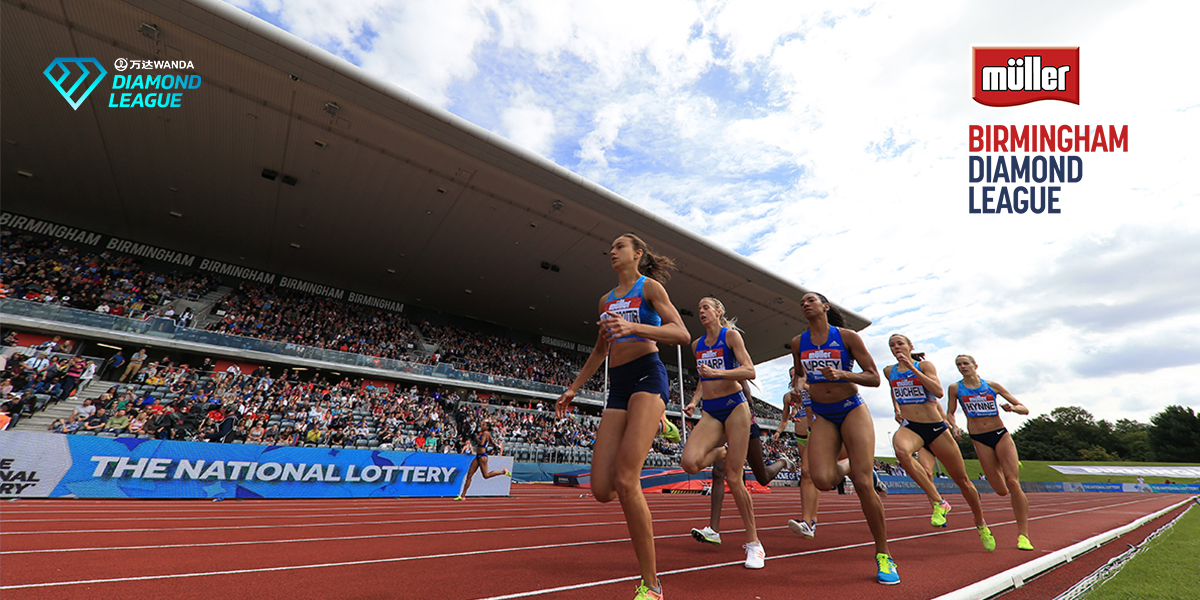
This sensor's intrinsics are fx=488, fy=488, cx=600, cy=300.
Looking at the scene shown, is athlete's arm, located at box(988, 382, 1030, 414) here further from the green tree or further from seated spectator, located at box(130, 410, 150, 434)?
the green tree

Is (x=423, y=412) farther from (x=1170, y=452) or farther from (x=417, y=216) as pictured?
(x=1170, y=452)

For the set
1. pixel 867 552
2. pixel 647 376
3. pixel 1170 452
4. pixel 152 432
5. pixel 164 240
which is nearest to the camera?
pixel 647 376

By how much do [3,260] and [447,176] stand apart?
17.1 meters

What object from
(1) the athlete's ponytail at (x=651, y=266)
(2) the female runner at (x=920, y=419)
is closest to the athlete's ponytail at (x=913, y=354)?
(2) the female runner at (x=920, y=419)

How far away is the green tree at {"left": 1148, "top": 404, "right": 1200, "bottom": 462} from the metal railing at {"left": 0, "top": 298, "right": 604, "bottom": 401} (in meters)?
58.6

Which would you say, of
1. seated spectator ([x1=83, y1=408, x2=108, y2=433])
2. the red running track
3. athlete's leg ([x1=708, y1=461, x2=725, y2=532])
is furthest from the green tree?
seated spectator ([x1=83, y1=408, x2=108, y2=433])

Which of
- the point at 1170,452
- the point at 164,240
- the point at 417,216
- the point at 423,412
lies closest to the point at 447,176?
the point at 417,216

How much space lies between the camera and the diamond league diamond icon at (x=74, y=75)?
43.0ft

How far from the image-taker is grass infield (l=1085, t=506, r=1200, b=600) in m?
3.17

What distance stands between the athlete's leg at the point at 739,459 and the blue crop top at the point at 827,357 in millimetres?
708

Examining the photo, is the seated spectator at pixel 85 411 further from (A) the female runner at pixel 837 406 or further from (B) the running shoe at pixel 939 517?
(B) the running shoe at pixel 939 517

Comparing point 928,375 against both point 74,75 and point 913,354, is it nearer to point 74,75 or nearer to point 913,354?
point 913,354

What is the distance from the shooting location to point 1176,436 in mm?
44469

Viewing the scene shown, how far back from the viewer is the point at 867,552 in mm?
4809
